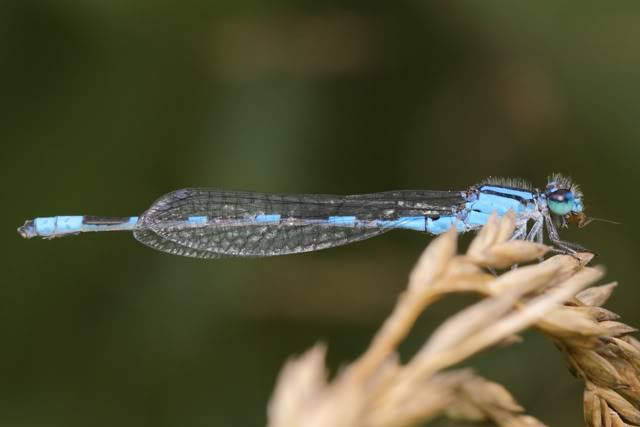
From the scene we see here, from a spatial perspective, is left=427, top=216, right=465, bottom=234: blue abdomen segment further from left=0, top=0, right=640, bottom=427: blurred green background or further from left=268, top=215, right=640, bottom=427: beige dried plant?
left=268, top=215, right=640, bottom=427: beige dried plant

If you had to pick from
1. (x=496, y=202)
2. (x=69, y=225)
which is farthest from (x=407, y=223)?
(x=69, y=225)

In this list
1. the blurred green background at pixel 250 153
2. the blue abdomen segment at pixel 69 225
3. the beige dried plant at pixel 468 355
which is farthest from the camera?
the blurred green background at pixel 250 153

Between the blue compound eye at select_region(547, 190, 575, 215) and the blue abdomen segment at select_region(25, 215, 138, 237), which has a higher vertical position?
the blue abdomen segment at select_region(25, 215, 138, 237)

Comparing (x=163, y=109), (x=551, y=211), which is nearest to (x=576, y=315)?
(x=551, y=211)

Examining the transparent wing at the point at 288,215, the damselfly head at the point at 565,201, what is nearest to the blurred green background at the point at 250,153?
the transparent wing at the point at 288,215

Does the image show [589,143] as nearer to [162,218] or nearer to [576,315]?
[162,218]

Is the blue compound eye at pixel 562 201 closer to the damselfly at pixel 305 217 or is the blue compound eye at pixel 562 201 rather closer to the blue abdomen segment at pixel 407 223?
the damselfly at pixel 305 217

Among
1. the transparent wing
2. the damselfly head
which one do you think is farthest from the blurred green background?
the damselfly head
